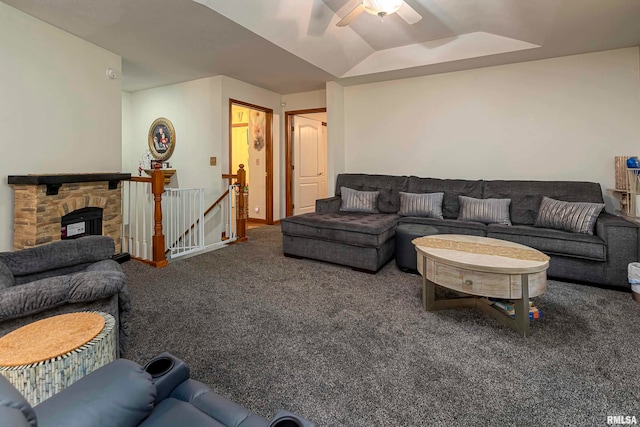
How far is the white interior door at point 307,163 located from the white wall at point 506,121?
1.22 meters

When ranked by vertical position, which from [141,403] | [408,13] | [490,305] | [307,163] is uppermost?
[408,13]

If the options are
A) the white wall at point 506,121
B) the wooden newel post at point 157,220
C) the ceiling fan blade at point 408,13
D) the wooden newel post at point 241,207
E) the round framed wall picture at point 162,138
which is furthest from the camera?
the round framed wall picture at point 162,138

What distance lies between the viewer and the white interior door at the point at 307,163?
6145 mm

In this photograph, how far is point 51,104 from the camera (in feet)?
10.8

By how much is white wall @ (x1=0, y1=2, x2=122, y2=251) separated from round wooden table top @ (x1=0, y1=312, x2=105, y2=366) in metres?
2.61

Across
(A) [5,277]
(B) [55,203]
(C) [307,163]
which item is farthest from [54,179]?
(C) [307,163]

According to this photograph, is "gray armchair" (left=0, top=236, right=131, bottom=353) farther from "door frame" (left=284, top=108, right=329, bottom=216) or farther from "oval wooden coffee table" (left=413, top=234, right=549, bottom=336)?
"door frame" (left=284, top=108, right=329, bottom=216)

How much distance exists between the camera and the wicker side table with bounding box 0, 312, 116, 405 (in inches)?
40.6

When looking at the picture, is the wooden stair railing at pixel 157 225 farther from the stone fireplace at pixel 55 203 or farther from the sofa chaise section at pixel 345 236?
the sofa chaise section at pixel 345 236

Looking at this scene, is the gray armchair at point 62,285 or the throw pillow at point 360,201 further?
the throw pillow at point 360,201

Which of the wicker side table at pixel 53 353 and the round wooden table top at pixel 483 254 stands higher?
the round wooden table top at pixel 483 254

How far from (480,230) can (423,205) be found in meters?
0.76

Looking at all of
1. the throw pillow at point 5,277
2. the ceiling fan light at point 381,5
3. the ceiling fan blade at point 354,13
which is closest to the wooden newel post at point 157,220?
the throw pillow at point 5,277

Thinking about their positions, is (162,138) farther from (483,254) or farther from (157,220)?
(483,254)
